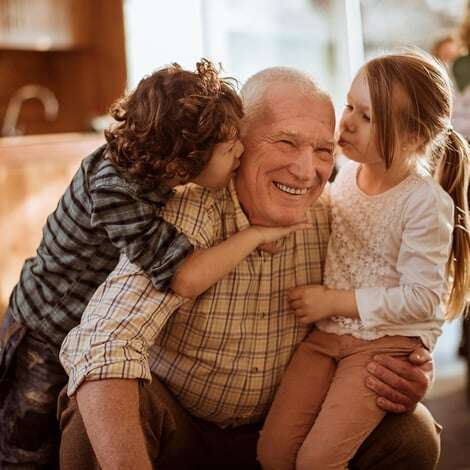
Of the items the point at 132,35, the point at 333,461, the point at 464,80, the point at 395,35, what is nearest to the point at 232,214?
the point at 333,461

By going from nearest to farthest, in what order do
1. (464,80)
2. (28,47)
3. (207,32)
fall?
(464,80)
(28,47)
(207,32)

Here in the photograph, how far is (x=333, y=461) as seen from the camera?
1671mm

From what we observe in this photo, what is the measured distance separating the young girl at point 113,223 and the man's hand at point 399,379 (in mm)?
526

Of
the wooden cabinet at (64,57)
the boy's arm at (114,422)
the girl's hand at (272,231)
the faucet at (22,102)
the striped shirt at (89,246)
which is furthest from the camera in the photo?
the faucet at (22,102)

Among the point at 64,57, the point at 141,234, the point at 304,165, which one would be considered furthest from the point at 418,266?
the point at 64,57

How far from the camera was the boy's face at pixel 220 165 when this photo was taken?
1.64 m

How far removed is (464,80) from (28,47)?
293cm

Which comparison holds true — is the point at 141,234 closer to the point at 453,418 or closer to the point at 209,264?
the point at 209,264

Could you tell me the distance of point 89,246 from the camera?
1.72m

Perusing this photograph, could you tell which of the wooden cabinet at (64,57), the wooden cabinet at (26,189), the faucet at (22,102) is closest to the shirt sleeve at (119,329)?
the wooden cabinet at (26,189)

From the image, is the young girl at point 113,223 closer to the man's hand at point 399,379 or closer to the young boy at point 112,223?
the young boy at point 112,223

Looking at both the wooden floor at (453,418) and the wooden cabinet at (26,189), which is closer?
the wooden floor at (453,418)

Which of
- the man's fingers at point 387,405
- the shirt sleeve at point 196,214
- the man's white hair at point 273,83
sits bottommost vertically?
the man's fingers at point 387,405

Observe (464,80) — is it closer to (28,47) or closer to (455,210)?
(455,210)
